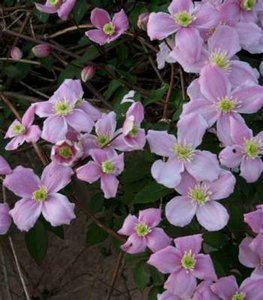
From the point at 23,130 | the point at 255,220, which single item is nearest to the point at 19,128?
the point at 23,130

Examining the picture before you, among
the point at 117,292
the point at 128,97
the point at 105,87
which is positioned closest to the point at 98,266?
the point at 117,292

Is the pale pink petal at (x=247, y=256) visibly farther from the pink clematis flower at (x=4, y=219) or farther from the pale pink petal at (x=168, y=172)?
the pink clematis flower at (x=4, y=219)

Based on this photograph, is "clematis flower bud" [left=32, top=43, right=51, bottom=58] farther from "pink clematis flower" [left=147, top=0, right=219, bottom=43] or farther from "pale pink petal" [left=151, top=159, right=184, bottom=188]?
Result: "pale pink petal" [left=151, top=159, right=184, bottom=188]

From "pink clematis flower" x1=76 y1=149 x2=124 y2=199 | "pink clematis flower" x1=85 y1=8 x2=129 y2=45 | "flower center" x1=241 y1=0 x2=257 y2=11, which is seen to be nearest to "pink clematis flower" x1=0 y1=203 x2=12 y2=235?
"pink clematis flower" x1=76 y1=149 x2=124 y2=199

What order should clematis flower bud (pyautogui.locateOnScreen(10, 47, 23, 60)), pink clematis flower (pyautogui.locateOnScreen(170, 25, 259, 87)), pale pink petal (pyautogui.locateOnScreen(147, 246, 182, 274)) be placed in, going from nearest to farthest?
1. pale pink petal (pyautogui.locateOnScreen(147, 246, 182, 274))
2. pink clematis flower (pyautogui.locateOnScreen(170, 25, 259, 87))
3. clematis flower bud (pyautogui.locateOnScreen(10, 47, 23, 60))

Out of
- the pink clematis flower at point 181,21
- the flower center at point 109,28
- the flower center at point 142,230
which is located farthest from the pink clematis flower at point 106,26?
the flower center at point 142,230

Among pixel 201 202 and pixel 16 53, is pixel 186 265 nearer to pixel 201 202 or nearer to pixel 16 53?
pixel 201 202
